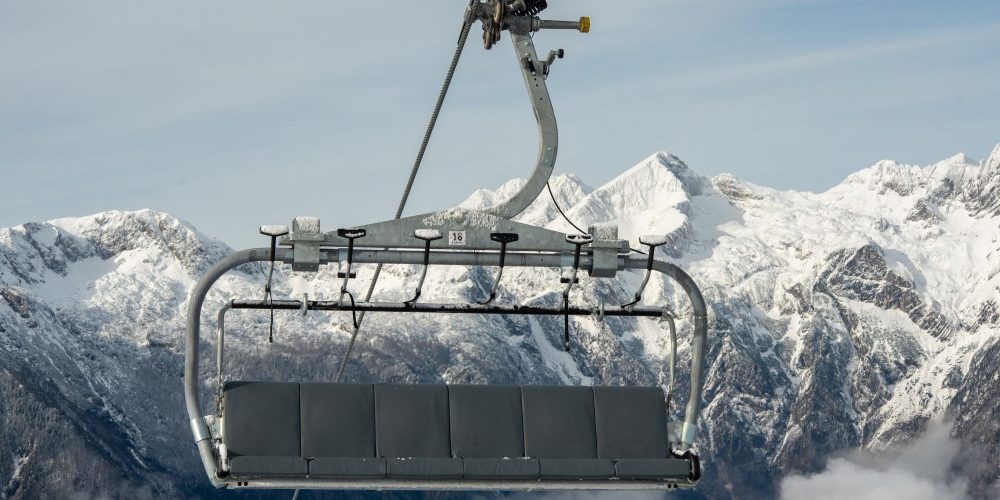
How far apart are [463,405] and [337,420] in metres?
2.17

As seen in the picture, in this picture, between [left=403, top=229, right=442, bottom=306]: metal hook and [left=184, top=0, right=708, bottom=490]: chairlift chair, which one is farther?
[left=184, top=0, right=708, bottom=490]: chairlift chair

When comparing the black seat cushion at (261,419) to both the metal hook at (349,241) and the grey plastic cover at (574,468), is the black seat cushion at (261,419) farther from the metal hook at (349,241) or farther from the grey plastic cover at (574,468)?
the grey plastic cover at (574,468)

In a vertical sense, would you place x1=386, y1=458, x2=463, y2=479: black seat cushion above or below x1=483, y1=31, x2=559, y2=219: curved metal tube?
below

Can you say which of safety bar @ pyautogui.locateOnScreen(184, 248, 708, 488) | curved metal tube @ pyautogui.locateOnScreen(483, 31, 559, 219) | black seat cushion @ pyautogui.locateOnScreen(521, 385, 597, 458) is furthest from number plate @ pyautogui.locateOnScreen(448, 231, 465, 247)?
black seat cushion @ pyautogui.locateOnScreen(521, 385, 597, 458)

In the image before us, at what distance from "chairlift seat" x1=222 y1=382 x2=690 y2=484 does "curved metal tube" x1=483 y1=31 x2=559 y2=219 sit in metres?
3.10

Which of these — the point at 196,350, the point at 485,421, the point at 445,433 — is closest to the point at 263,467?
the point at 196,350

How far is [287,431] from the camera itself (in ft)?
96.7

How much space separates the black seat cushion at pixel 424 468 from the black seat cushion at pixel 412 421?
55cm

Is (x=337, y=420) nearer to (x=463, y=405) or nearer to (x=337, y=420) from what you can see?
(x=337, y=420)

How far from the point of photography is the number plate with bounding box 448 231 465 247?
28375 mm

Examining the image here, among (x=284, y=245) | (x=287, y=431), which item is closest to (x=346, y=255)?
(x=284, y=245)

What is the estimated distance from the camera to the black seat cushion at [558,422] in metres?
30.2

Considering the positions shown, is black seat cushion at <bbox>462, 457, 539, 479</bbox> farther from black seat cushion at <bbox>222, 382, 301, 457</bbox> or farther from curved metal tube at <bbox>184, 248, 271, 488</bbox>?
curved metal tube at <bbox>184, 248, 271, 488</bbox>

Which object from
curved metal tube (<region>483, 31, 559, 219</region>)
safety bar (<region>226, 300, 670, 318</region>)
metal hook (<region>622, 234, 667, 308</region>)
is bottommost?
safety bar (<region>226, 300, 670, 318</region>)
